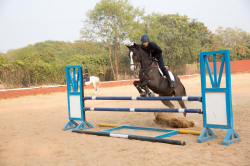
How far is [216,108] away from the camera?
13.4ft

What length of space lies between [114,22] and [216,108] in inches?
949

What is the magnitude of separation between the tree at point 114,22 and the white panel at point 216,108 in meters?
21.6

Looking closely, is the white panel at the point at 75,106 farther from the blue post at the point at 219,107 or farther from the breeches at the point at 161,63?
the blue post at the point at 219,107

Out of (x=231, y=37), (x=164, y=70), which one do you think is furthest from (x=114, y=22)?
(x=231, y=37)

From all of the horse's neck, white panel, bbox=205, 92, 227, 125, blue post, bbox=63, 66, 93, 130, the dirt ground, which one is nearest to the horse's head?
the horse's neck

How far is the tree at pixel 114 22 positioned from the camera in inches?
1025

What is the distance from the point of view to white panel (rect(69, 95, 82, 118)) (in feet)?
19.4

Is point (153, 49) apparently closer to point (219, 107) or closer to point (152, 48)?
point (152, 48)

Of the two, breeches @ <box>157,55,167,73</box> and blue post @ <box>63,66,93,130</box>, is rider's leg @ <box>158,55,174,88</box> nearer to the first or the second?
breeches @ <box>157,55,167,73</box>

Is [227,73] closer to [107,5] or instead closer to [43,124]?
[43,124]

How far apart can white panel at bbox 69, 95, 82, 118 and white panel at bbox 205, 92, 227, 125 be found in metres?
3.18

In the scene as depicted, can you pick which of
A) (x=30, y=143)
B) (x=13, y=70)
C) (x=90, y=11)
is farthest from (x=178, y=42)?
(x=30, y=143)

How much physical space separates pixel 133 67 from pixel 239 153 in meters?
2.60

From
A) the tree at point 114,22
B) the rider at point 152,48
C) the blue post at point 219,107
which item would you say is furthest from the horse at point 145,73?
the tree at point 114,22
